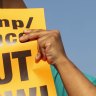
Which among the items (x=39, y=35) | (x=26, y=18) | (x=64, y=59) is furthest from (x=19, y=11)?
(x=64, y=59)

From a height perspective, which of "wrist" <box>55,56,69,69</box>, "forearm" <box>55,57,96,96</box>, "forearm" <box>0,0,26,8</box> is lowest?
"forearm" <box>55,57,96,96</box>

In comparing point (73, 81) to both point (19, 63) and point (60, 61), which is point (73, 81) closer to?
point (60, 61)

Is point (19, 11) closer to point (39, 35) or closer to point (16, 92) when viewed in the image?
point (39, 35)

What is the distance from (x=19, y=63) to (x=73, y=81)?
9.9 inches

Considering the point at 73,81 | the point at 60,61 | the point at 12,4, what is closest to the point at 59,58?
the point at 60,61

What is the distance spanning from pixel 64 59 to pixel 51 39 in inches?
4.0

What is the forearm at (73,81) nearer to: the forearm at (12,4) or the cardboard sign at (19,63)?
the cardboard sign at (19,63)

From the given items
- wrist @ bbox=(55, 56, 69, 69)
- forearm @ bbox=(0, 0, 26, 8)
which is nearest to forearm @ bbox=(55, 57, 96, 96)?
wrist @ bbox=(55, 56, 69, 69)

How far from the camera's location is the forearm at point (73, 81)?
2015 millimetres

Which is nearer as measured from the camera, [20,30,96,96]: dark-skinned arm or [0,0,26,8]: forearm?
[20,30,96,96]: dark-skinned arm

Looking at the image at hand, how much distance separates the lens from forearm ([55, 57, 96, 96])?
2.02 metres

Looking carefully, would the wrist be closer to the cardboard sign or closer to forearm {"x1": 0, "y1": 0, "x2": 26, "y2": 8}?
the cardboard sign

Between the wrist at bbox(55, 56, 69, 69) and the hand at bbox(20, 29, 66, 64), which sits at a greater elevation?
the hand at bbox(20, 29, 66, 64)

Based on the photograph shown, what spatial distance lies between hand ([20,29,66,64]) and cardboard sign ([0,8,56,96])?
4cm
